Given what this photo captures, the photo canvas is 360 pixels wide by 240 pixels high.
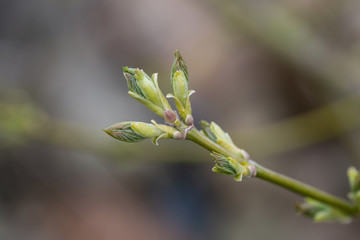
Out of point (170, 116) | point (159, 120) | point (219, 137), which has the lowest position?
point (170, 116)

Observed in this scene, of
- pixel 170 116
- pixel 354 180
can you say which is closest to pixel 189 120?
pixel 170 116

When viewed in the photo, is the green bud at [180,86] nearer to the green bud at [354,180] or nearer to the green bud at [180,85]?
the green bud at [180,85]

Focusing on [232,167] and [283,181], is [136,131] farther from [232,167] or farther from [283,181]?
[283,181]

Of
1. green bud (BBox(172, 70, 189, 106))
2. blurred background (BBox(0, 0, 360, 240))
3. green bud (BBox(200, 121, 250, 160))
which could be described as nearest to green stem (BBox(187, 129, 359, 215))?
green bud (BBox(200, 121, 250, 160))

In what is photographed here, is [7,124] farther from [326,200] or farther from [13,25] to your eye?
[326,200]

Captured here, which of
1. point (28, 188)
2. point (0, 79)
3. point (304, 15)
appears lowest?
point (28, 188)

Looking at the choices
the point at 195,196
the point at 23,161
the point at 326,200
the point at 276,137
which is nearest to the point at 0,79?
the point at 23,161
